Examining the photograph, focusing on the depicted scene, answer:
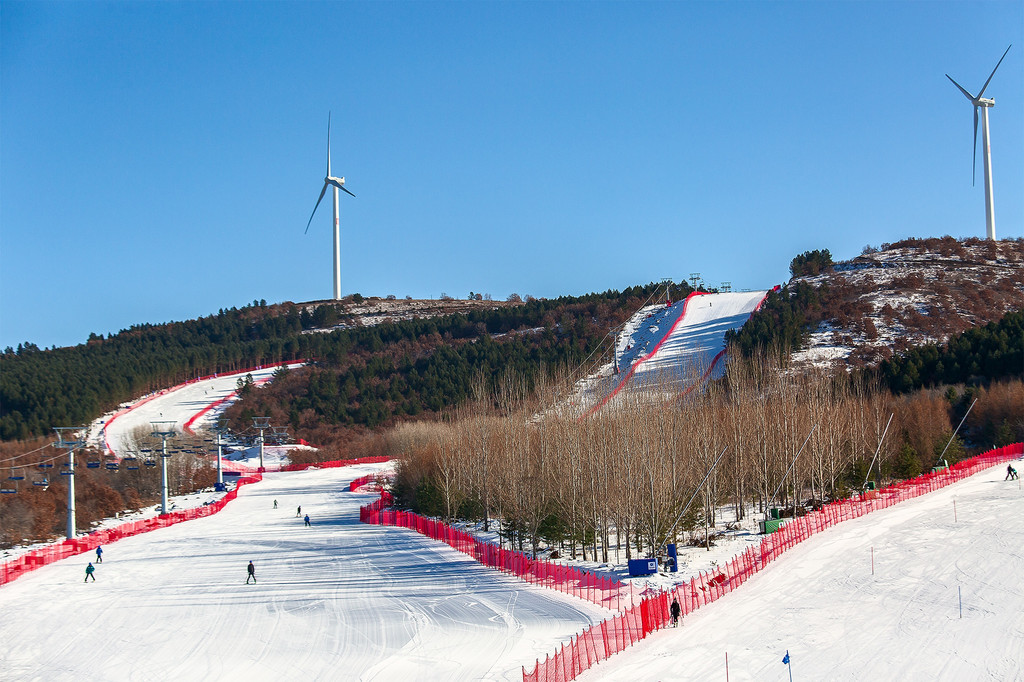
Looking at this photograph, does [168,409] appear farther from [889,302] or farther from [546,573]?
[546,573]

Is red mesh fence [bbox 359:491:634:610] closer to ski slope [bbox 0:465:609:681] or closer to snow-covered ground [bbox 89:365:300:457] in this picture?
ski slope [bbox 0:465:609:681]

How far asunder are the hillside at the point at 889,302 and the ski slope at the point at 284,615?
179ft

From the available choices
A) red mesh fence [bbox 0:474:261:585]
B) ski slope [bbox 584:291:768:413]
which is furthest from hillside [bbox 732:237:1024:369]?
red mesh fence [bbox 0:474:261:585]

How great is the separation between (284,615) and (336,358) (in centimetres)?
11821

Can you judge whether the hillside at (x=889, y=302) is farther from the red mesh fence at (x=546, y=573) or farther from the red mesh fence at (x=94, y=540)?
the red mesh fence at (x=94, y=540)

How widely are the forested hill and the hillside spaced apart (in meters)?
25.2

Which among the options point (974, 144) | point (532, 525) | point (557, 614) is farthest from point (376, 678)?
point (974, 144)

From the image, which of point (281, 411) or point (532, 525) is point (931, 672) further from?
point (281, 411)

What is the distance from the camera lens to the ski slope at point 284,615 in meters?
26.5

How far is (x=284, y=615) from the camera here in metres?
33.5

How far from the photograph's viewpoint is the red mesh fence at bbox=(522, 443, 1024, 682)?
24.1m

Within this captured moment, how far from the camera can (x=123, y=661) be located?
28.1 meters

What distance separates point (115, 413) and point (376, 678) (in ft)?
373

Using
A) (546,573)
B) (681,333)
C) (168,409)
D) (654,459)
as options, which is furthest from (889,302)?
(168,409)
